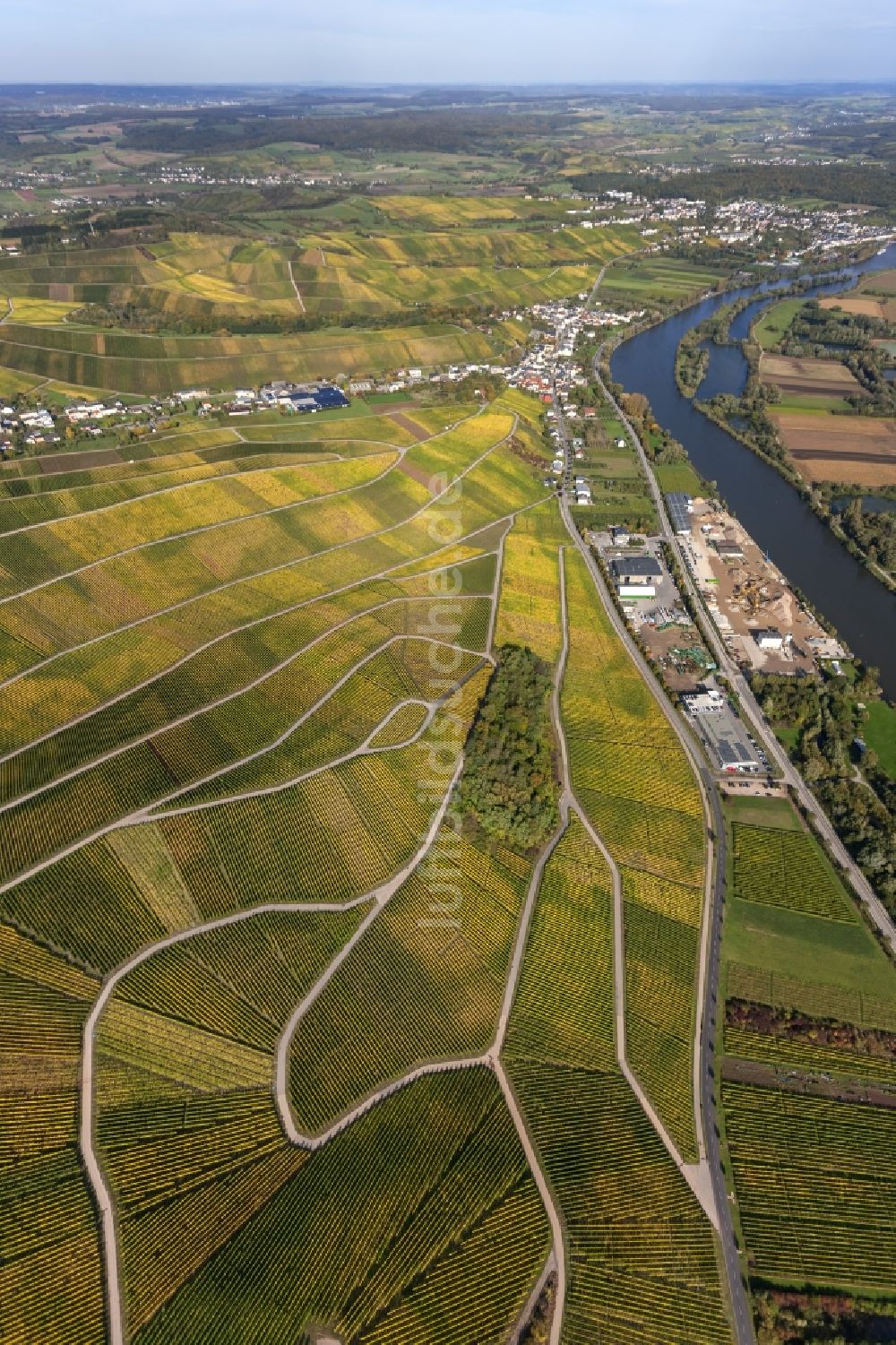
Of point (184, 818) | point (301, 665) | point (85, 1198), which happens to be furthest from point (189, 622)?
point (85, 1198)

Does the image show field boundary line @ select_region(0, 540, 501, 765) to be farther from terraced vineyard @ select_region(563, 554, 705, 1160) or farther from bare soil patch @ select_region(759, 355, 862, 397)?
bare soil patch @ select_region(759, 355, 862, 397)

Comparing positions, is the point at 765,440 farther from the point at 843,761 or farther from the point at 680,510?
the point at 843,761

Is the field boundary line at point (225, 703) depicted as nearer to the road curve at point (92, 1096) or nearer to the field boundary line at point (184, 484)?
the road curve at point (92, 1096)

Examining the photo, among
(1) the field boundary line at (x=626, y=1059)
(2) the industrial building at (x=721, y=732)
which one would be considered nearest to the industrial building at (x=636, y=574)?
(2) the industrial building at (x=721, y=732)

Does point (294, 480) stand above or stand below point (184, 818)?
above

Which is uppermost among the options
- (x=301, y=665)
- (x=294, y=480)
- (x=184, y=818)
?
(x=294, y=480)

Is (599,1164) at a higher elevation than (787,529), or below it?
below

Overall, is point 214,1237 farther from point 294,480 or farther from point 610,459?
point 610,459

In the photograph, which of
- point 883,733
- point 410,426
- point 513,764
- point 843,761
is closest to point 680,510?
point 410,426
